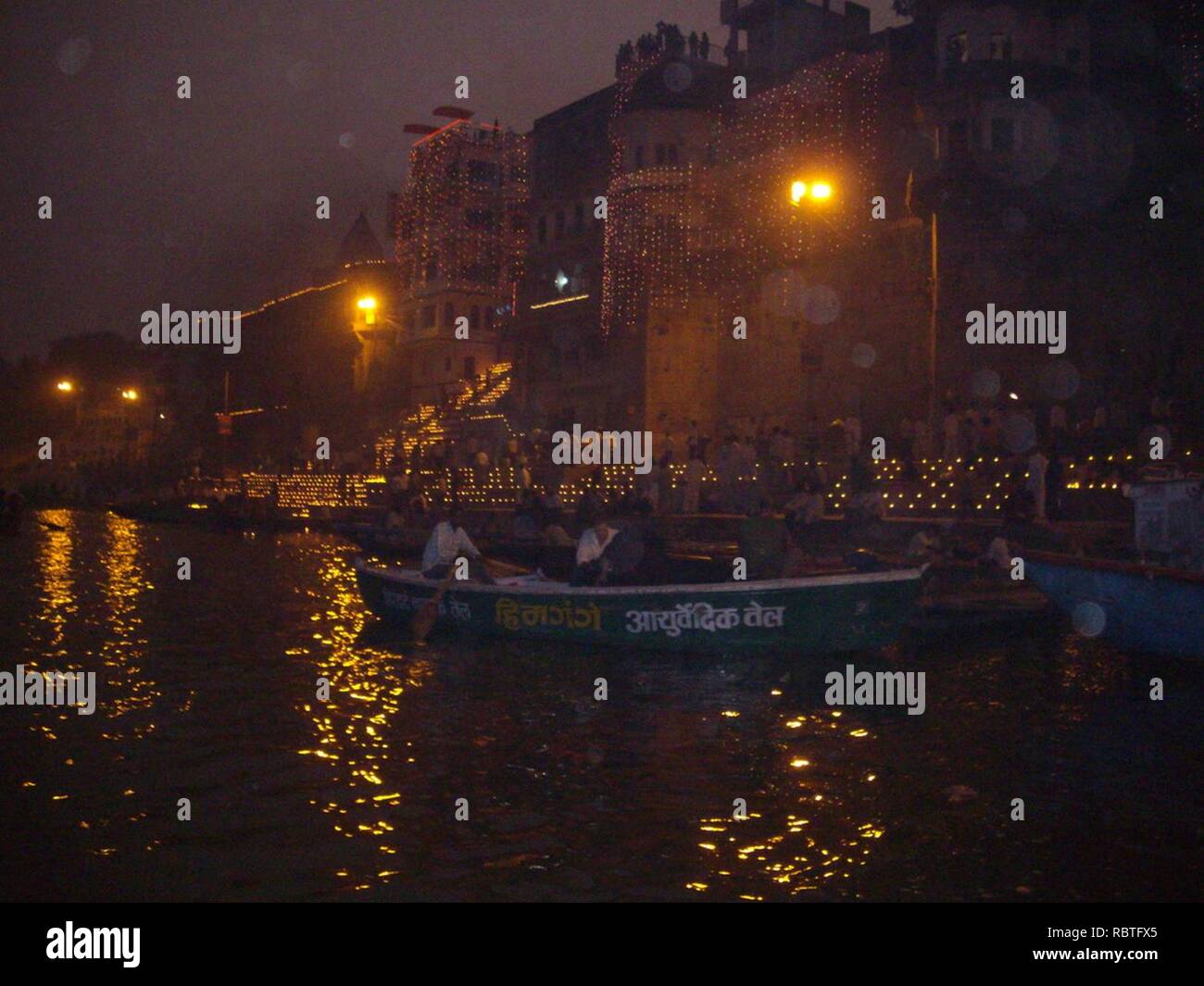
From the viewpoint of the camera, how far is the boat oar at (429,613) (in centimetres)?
1692

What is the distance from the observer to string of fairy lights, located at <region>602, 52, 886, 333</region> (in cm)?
3666

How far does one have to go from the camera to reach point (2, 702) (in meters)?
12.7

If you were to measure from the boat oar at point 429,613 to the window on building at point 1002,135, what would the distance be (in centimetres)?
2243

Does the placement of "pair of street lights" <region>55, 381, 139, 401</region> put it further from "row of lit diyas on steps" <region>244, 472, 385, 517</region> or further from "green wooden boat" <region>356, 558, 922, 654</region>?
"green wooden boat" <region>356, 558, 922, 654</region>

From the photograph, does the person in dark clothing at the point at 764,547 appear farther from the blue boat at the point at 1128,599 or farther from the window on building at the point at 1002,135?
the window on building at the point at 1002,135

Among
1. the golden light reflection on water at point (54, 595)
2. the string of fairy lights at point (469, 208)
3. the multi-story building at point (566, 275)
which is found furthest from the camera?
the string of fairy lights at point (469, 208)

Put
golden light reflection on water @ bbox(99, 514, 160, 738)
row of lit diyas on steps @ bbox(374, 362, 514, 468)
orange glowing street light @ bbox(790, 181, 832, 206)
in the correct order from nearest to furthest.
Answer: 1. golden light reflection on water @ bbox(99, 514, 160, 738)
2. orange glowing street light @ bbox(790, 181, 832, 206)
3. row of lit diyas on steps @ bbox(374, 362, 514, 468)

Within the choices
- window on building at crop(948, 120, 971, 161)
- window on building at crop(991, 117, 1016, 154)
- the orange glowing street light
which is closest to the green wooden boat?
the orange glowing street light

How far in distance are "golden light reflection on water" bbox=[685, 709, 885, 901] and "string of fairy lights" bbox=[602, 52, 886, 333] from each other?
28.9 meters

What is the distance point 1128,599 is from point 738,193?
27940 millimetres

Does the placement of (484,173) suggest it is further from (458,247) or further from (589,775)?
(589,775)

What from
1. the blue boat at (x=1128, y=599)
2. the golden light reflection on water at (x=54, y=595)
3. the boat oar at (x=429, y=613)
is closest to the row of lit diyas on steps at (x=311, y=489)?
the golden light reflection on water at (x=54, y=595)

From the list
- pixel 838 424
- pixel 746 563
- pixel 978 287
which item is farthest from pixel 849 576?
pixel 978 287

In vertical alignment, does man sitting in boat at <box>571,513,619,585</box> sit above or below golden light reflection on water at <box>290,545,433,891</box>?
above
